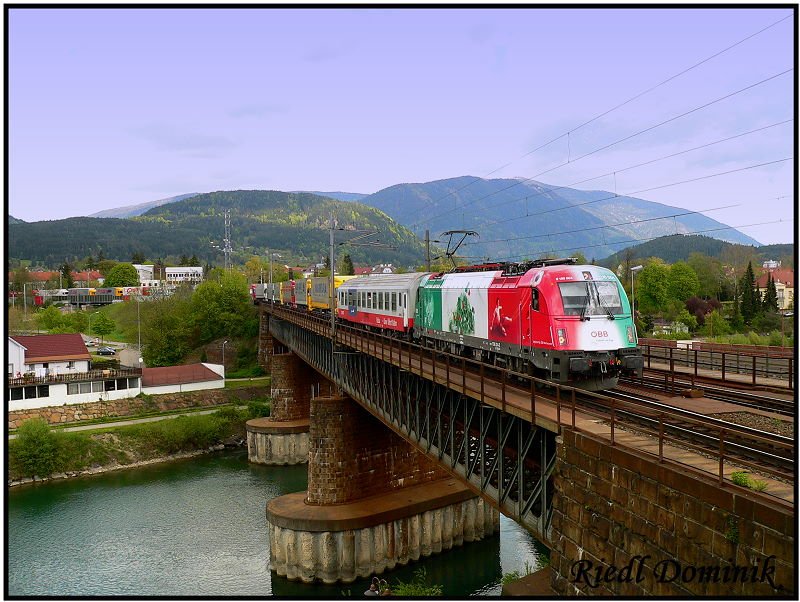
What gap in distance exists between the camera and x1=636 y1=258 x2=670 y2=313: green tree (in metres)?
66.3

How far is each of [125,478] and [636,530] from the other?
42.7 meters

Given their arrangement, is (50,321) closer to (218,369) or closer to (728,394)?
(218,369)

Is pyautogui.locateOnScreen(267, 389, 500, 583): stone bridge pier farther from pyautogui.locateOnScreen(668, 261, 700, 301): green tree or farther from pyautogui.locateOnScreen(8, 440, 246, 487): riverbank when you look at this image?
pyautogui.locateOnScreen(668, 261, 700, 301): green tree

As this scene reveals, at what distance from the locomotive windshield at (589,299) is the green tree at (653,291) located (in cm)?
5249

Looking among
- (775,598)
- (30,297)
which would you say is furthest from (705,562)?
(30,297)

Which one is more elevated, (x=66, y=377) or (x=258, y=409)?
(x=66, y=377)

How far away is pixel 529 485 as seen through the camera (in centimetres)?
1695

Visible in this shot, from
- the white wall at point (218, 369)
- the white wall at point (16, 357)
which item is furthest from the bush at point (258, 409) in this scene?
the white wall at point (16, 357)

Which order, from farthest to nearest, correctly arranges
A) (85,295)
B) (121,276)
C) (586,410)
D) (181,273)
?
(181,273) → (121,276) → (85,295) → (586,410)

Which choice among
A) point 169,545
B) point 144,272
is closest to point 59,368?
point 169,545

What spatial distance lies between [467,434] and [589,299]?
4.93m

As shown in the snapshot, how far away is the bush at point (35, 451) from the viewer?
4409cm

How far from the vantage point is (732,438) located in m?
12.3

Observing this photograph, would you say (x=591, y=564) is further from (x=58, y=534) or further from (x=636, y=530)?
(x=58, y=534)
